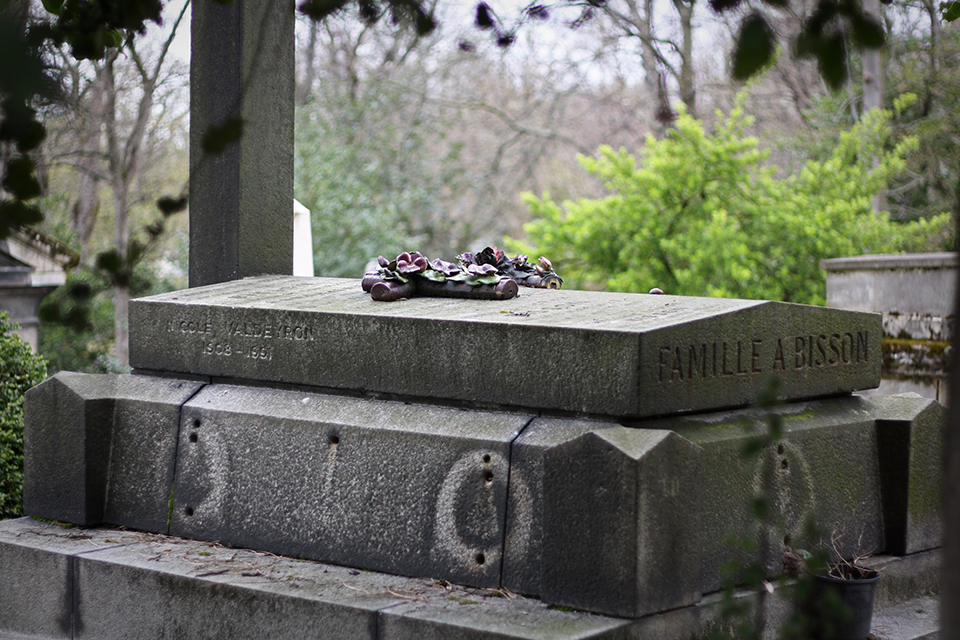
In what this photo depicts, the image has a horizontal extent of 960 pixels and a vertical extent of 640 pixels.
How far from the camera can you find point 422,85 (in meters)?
23.2

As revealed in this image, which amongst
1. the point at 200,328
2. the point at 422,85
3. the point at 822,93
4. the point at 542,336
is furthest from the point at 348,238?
the point at 542,336

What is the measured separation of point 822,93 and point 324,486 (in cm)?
1643

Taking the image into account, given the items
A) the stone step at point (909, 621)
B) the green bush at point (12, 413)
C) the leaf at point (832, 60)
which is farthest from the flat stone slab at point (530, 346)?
the leaf at point (832, 60)

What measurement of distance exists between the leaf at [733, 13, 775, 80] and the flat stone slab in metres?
2.13

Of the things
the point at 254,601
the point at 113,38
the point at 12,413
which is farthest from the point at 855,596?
the point at 12,413

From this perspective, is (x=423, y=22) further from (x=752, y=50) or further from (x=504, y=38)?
(x=752, y=50)

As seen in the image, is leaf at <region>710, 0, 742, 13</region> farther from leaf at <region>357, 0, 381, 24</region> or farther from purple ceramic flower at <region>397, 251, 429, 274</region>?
purple ceramic flower at <region>397, 251, 429, 274</region>

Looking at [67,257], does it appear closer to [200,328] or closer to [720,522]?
[200,328]

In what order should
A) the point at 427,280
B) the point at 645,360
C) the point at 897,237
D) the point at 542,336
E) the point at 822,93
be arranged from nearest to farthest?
the point at 645,360, the point at 542,336, the point at 427,280, the point at 897,237, the point at 822,93

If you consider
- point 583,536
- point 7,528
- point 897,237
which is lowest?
point 7,528

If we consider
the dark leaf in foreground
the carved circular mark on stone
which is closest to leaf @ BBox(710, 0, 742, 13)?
the dark leaf in foreground

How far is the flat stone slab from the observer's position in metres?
3.97

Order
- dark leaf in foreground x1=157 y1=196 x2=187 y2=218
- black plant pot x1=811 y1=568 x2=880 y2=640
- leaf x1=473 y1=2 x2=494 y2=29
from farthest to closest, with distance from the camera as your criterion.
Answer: black plant pot x1=811 y1=568 x2=880 y2=640
leaf x1=473 y1=2 x2=494 y2=29
dark leaf in foreground x1=157 y1=196 x2=187 y2=218

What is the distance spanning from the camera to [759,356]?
429cm
